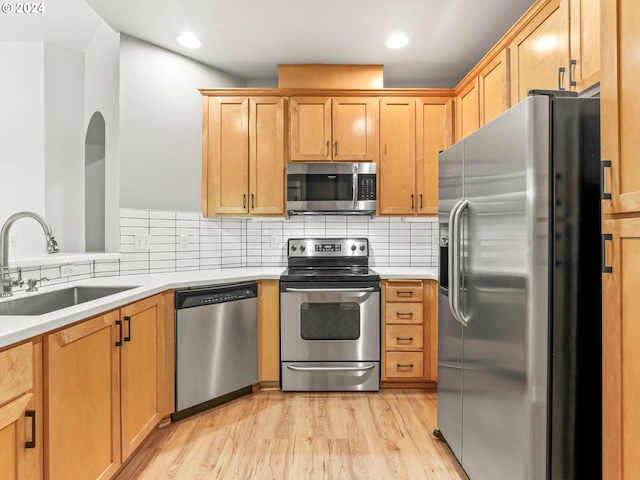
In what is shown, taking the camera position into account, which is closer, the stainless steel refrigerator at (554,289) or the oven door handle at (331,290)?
the stainless steel refrigerator at (554,289)

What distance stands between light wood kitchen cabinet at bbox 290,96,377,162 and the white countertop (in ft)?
3.34

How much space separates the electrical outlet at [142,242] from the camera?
2.79 metres

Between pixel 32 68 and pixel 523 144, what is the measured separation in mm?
3358

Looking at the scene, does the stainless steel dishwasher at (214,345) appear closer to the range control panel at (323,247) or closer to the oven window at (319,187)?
the range control panel at (323,247)

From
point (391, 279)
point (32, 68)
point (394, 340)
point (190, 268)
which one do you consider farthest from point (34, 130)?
point (394, 340)

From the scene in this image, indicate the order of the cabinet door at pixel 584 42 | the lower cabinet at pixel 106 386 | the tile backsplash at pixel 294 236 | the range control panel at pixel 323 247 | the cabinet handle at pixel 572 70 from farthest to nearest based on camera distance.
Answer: the range control panel at pixel 323 247 < the tile backsplash at pixel 294 236 < the cabinet handle at pixel 572 70 < the cabinet door at pixel 584 42 < the lower cabinet at pixel 106 386

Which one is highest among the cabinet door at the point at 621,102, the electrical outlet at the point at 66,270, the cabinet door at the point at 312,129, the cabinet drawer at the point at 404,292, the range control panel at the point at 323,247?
the cabinet door at the point at 312,129

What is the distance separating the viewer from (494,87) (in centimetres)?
242

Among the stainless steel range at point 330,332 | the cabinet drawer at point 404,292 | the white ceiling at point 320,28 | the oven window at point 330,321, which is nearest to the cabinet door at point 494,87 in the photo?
the white ceiling at point 320,28

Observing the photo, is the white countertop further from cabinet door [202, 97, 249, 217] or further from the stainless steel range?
cabinet door [202, 97, 249, 217]

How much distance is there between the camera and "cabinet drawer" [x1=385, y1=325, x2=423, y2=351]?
290cm

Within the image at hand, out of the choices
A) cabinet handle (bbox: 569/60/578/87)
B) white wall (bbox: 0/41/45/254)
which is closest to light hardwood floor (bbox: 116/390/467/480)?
cabinet handle (bbox: 569/60/578/87)

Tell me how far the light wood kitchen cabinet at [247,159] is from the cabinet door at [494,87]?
153 cm

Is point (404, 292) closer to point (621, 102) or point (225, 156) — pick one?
point (225, 156)
